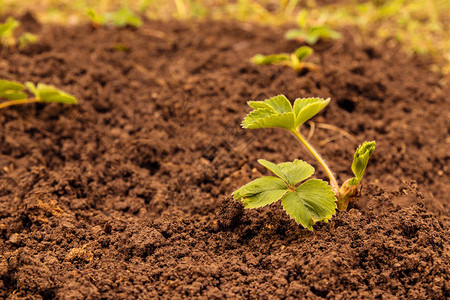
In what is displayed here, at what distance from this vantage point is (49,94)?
2.03 metres

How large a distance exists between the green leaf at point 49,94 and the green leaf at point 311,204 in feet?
4.09

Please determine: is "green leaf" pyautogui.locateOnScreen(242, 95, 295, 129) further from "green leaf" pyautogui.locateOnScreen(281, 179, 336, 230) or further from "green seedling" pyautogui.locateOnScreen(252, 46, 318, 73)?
"green seedling" pyautogui.locateOnScreen(252, 46, 318, 73)

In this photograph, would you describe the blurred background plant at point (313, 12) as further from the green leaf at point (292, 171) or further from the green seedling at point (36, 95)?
the green leaf at point (292, 171)

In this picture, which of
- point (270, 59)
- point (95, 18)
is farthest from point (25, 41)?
point (270, 59)

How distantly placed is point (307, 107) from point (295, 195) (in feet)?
0.97

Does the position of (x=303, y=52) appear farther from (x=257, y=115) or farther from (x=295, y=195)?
(x=295, y=195)

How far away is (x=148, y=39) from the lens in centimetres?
291

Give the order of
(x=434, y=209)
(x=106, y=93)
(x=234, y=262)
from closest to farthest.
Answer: (x=234, y=262), (x=434, y=209), (x=106, y=93)

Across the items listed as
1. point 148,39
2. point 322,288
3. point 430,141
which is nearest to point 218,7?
point 148,39

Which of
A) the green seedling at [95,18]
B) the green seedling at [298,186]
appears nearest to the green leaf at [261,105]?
the green seedling at [298,186]

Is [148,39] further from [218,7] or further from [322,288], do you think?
[322,288]

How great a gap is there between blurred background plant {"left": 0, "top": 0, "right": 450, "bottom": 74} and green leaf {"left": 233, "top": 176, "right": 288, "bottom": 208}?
76.7 inches

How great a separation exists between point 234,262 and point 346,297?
36 centimetres

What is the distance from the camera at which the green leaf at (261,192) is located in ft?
4.51
